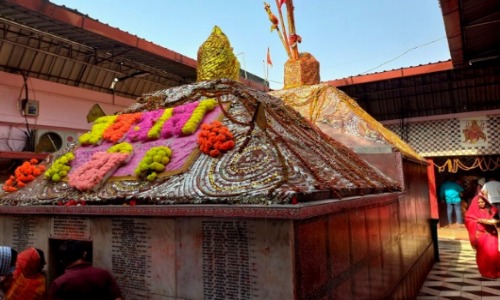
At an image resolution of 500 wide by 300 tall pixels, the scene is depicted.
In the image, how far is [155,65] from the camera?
939cm

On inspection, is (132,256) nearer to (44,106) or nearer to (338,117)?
(338,117)

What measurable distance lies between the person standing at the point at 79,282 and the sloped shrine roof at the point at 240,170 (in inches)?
25.5

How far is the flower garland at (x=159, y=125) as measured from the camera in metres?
4.40

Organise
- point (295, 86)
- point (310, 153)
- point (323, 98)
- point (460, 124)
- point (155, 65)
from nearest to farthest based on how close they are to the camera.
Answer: point (310, 153) < point (323, 98) < point (295, 86) < point (155, 65) < point (460, 124)

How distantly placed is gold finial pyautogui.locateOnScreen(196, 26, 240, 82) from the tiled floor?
4.62m

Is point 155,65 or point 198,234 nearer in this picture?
point 198,234

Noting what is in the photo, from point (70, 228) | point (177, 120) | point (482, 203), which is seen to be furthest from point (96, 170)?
point (482, 203)

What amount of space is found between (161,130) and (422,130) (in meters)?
9.67

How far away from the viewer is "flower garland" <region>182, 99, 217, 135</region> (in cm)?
416

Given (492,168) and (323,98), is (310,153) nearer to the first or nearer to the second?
(323,98)

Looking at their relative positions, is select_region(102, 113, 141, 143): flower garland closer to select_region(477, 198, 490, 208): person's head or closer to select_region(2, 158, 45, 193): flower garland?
select_region(2, 158, 45, 193): flower garland

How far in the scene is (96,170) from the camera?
3.97 meters

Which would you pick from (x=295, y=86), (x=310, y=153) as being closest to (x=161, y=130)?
(x=310, y=153)

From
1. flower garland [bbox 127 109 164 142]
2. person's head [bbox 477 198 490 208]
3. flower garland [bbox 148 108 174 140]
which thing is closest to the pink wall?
flower garland [bbox 127 109 164 142]
